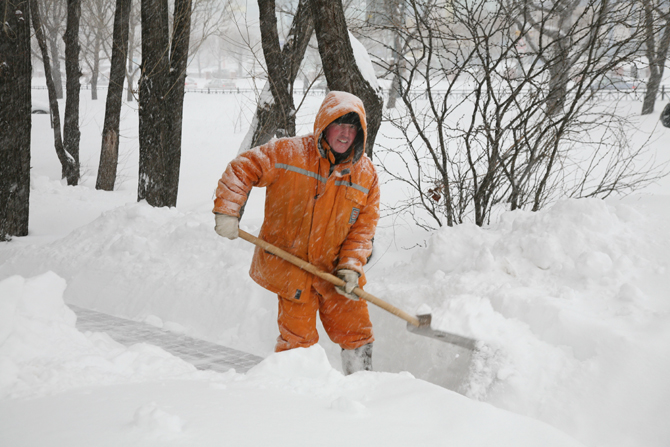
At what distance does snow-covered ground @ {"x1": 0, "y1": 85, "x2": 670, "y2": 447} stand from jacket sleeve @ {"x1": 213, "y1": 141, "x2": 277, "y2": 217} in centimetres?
91

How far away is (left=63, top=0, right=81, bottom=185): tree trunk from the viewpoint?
38.4 ft

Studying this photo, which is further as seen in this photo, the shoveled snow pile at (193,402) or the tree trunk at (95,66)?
the tree trunk at (95,66)

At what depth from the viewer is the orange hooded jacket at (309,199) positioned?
10.3 feet

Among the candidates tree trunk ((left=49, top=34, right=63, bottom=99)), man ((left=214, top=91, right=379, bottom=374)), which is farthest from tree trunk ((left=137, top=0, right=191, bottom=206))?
tree trunk ((left=49, top=34, right=63, bottom=99))

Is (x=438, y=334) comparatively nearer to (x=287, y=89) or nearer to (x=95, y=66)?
(x=287, y=89)

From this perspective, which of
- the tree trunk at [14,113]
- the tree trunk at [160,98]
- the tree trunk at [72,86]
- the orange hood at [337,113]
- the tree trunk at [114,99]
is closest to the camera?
the orange hood at [337,113]

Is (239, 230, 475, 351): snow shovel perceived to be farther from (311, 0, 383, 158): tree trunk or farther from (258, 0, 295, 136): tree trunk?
(258, 0, 295, 136): tree trunk

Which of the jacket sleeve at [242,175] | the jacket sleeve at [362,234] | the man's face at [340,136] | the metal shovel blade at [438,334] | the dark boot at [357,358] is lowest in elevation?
the dark boot at [357,358]

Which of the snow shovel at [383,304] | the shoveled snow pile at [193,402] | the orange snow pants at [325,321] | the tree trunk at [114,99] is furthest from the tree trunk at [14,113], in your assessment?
the orange snow pants at [325,321]

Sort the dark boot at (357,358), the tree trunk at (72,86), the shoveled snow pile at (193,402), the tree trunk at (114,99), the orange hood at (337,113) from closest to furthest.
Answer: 1. the shoveled snow pile at (193,402)
2. the orange hood at (337,113)
3. the dark boot at (357,358)
4. the tree trunk at (114,99)
5. the tree trunk at (72,86)

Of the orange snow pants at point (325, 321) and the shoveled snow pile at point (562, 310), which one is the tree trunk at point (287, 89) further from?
the orange snow pants at point (325, 321)

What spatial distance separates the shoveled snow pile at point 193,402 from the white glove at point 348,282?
72 centimetres

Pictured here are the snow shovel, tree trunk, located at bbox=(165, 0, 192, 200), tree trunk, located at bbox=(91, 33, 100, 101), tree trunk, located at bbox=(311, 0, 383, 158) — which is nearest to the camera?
the snow shovel

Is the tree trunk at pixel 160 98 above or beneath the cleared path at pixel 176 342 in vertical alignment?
above
